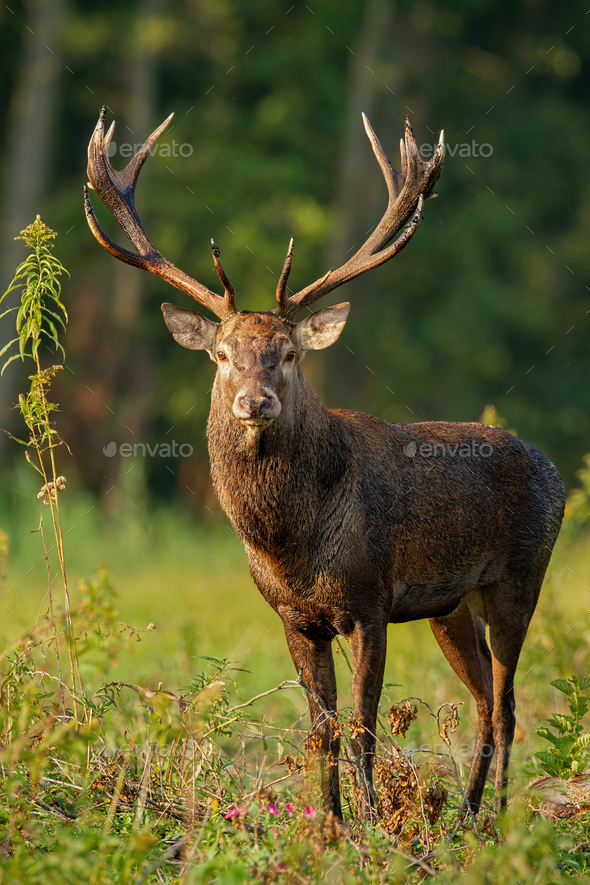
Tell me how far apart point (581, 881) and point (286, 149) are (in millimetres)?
16552

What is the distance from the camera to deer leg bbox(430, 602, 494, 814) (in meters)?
5.39

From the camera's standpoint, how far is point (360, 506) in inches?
186

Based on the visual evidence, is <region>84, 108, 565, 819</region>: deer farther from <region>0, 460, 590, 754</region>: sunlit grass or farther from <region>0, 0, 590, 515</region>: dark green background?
<region>0, 0, 590, 515</region>: dark green background

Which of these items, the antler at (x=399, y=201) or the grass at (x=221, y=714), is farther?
the antler at (x=399, y=201)

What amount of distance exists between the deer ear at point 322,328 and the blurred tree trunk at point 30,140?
11777 mm

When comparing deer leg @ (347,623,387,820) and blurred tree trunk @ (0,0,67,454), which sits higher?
blurred tree trunk @ (0,0,67,454)

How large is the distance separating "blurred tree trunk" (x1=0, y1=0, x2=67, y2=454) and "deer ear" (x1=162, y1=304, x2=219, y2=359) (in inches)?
453

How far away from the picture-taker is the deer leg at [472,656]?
17.7 feet
